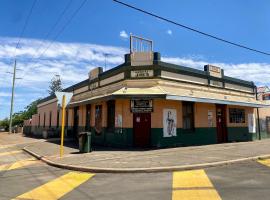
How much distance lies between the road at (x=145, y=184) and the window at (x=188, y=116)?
8582 mm

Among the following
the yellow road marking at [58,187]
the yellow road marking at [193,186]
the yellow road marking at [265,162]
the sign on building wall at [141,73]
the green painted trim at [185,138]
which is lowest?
the yellow road marking at [58,187]

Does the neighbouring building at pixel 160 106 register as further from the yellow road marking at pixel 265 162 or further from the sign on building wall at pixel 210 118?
the yellow road marking at pixel 265 162

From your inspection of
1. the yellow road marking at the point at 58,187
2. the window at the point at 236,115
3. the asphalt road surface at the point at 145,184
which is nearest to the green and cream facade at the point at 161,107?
the window at the point at 236,115

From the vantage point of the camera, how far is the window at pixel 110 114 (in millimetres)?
18523

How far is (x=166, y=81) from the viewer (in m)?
17.8

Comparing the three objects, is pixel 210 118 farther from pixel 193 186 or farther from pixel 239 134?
pixel 193 186

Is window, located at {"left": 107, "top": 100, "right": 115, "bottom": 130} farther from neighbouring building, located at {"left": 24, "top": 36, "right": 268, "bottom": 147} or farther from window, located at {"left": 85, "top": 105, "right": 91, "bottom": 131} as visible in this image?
window, located at {"left": 85, "top": 105, "right": 91, "bottom": 131}

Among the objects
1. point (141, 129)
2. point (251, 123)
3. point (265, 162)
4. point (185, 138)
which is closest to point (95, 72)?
point (141, 129)

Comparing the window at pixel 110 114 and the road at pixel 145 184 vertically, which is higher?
the window at pixel 110 114

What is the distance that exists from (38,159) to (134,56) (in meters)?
8.33

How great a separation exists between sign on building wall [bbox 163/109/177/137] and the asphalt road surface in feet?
24.0

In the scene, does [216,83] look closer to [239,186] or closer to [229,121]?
[229,121]

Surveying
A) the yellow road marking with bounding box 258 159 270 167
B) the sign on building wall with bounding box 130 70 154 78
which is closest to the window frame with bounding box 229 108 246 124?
the sign on building wall with bounding box 130 70 154 78

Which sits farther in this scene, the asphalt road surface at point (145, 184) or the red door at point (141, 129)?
the red door at point (141, 129)
